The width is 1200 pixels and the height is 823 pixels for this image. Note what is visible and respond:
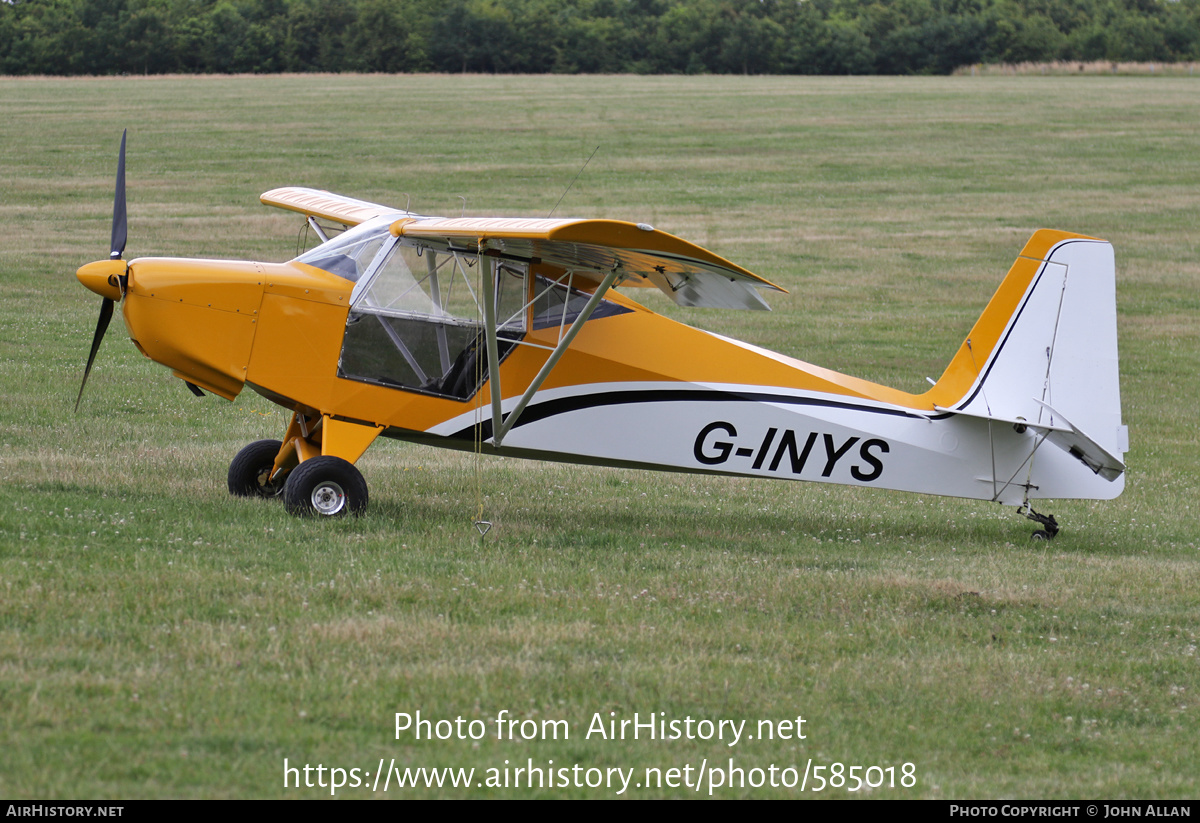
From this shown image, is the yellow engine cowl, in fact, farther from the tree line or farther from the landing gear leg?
the tree line

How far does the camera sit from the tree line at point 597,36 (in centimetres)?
7919

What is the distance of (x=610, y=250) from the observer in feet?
29.3

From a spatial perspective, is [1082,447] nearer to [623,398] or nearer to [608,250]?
[623,398]

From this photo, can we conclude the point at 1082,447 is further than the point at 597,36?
No

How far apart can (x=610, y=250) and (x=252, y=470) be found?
3663 mm

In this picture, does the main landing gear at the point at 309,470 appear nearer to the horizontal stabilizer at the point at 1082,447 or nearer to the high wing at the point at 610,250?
the high wing at the point at 610,250

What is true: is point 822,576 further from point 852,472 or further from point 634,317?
point 634,317

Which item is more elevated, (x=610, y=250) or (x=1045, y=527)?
(x=610, y=250)

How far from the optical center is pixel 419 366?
9719 mm

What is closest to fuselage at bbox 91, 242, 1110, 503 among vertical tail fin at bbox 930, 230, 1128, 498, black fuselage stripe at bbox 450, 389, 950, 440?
black fuselage stripe at bbox 450, 389, 950, 440

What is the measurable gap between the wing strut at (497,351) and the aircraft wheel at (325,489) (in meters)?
1.20

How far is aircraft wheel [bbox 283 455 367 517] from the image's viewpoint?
361 inches

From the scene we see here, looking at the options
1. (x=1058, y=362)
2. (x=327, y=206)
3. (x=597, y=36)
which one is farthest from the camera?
(x=597, y=36)

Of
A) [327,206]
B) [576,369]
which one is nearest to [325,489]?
[576,369]
